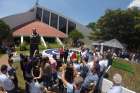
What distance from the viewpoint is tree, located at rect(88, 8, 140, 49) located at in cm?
7144

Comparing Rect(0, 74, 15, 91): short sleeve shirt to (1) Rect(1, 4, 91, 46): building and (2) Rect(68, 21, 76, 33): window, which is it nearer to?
(1) Rect(1, 4, 91, 46): building

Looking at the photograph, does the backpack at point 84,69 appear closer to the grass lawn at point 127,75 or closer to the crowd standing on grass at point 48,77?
the crowd standing on grass at point 48,77

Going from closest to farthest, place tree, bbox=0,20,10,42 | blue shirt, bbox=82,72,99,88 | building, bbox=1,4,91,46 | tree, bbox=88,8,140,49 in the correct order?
blue shirt, bbox=82,72,99,88 → tree, bbox=0,20,10,42 → tree, bbox=88,8,140,49 → building, bbox=1,4,91,46

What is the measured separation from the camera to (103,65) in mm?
16781

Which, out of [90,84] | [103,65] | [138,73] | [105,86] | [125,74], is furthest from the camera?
[138,73]

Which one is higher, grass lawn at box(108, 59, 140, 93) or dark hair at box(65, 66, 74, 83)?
dark hair at box(65, 66, 74, 83)

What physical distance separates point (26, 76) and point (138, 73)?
11.7 m

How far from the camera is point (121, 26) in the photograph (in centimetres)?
7206

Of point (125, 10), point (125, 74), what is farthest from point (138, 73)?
point (125, 10)

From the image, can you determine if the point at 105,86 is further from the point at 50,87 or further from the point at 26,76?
the point at 26,76

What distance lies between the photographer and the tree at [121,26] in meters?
71.4

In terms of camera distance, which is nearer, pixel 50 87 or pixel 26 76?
pixel 26 76

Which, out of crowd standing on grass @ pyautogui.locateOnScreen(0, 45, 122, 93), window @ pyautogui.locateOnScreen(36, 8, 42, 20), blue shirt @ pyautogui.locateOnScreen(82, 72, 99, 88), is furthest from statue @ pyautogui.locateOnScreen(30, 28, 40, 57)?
window @ pyautogui.locateOnScreen(36, 8, 42, 20)

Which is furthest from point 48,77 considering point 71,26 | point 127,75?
point 71,26
